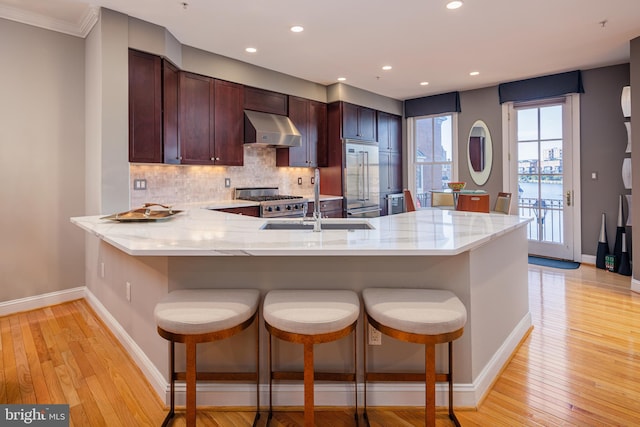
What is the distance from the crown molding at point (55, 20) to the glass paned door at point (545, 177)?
556 centimetres

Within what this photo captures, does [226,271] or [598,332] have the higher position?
[226,271]

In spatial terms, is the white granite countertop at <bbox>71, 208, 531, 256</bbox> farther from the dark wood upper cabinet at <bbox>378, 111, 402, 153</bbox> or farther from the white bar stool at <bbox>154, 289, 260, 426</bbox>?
the dark wood upper cabinet at <bbox>378, 111, 402, 153</bbox>

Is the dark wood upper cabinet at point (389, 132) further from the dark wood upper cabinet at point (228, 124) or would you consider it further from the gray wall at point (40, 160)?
the gray wall at point (40, 160)

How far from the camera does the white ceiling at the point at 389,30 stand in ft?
10.1

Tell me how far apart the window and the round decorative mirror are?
0.28 m

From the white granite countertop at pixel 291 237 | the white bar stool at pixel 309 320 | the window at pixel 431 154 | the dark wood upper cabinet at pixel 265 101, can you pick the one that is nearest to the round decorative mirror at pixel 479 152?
the window at pixel 431 154

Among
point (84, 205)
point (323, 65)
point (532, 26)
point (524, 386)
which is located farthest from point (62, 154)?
point (532, 26)

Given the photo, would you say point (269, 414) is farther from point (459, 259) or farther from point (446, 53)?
point (446, 53)

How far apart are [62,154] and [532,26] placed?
4.66 m

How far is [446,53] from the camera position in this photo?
421cm

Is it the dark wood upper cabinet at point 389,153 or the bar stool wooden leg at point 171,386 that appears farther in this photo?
the dark wood upper cabinet at point 389,153

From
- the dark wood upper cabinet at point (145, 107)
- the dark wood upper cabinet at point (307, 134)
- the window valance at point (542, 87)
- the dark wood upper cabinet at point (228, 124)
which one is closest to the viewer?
the dark wood upper cabinet at point (145, 107)

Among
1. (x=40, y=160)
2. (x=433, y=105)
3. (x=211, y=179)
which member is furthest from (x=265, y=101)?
(x=433, y=105)

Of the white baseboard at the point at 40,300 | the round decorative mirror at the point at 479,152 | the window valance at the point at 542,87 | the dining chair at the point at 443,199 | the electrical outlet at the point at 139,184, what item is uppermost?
the window valance at the point at 542,87
